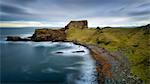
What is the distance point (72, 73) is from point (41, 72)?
5468mm

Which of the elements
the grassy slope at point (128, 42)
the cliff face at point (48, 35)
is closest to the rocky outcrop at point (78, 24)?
the grassy slope at point (128, 42)

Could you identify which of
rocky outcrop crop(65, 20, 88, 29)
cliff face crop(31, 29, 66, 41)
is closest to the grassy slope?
cliff face crop(31, 29, 66, 41)

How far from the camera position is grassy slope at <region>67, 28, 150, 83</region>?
3080 cm

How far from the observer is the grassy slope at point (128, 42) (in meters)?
30.8

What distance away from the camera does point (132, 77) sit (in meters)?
25.8

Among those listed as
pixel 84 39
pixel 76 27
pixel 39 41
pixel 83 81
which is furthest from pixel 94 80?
pixel 76 27

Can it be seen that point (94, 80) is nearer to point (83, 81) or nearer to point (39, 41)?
point (83, 81)

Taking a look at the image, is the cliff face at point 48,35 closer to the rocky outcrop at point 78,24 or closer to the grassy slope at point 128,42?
the grassy slope at point 128,42

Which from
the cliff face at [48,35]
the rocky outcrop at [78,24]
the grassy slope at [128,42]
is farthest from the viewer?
the rocky outcrop at [78,24]

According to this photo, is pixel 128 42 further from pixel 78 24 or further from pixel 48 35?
pixel 78 24

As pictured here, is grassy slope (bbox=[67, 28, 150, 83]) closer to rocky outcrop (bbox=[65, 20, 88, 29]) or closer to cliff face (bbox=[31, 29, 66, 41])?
cliff face (bbox=[31, 29, 66, 41])

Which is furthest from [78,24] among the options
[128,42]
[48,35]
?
[128,42]

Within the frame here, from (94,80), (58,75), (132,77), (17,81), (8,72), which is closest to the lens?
(132,77)

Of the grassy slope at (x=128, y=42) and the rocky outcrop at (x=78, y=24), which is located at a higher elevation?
the rocky outcrop at (x=78, y=24)
